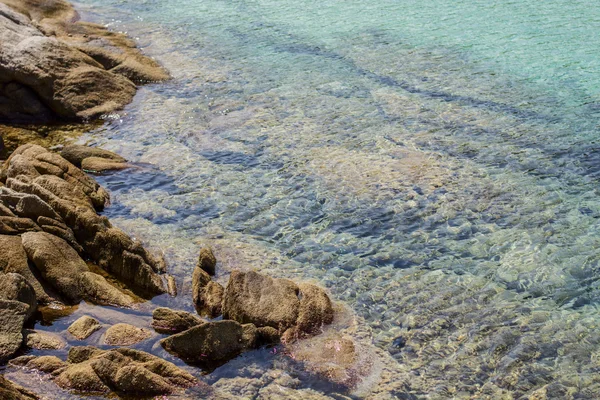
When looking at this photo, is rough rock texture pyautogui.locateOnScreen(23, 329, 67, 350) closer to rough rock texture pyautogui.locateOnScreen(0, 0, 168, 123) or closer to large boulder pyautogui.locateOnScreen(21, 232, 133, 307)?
large boulder pyautogui.locateOnScreen(21, 232, 133, 307)

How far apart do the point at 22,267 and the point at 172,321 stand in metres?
2.19

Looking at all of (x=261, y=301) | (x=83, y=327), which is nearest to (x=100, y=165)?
(x=83, y=327)

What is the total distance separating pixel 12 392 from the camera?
20.5ft

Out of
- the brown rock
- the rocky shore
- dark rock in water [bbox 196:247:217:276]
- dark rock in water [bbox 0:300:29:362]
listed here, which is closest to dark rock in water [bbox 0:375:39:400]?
the rocky shore

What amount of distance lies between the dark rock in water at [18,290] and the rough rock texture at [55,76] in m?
7.59

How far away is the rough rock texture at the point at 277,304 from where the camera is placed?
8.01 m

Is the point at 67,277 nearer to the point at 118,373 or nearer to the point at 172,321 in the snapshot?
the point at 172,321

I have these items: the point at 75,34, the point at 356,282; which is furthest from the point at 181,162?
the point at 75,34

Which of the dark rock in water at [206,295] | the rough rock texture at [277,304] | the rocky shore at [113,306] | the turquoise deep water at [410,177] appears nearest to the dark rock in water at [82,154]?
the turquoise deep water at [410,177]

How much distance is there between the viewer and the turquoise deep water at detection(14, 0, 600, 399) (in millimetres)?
7910

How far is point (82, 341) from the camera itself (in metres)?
7.69

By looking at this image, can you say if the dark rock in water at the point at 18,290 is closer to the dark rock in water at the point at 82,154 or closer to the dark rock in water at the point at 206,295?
the dark rock in water at the point at 206,295

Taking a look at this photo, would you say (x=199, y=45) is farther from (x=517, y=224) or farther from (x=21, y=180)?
(x=517, y=224)

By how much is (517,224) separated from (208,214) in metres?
4.95
